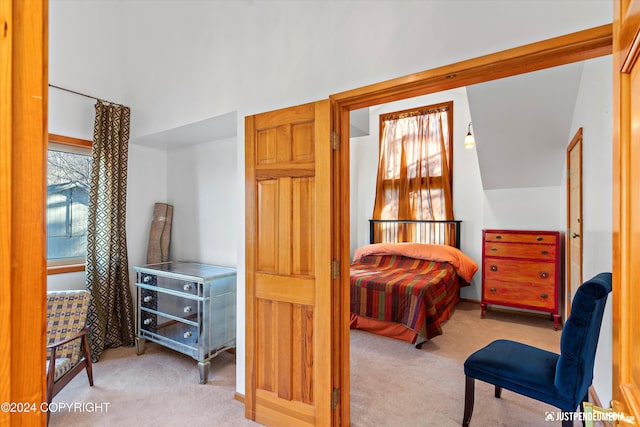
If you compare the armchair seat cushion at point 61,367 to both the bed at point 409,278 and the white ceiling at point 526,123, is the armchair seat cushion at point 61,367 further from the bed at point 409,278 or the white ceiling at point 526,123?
the white ceiling at point 526,123

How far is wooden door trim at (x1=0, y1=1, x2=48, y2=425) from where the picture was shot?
1.40 ft

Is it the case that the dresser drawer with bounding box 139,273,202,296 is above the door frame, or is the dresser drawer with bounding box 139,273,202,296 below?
below

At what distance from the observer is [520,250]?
3803 millimetres

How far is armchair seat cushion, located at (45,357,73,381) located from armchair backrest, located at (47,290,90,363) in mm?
37

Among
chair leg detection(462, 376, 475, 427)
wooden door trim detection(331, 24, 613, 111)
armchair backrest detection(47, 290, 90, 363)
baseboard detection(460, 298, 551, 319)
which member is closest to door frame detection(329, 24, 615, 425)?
wooden door trim detection(331, 24, 613, 111)

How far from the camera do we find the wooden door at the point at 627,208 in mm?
575

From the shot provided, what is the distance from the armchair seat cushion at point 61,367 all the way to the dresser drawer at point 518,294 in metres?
4.36

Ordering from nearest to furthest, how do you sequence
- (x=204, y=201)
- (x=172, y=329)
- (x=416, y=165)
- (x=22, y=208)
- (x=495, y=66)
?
(x=22, y=208) < (x=495, y=66) < (x=172, y=329) < (x=204, y=201) < (x=416, y=165)

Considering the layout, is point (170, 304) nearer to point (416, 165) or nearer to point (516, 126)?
point (516, 126)

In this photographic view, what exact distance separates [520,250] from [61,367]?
4642 millimetres

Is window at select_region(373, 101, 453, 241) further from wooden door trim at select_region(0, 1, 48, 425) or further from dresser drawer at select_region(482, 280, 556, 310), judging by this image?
wooden door trim at select_region(0, 1, 48, 425)

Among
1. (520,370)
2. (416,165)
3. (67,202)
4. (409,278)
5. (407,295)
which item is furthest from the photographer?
(416,165)

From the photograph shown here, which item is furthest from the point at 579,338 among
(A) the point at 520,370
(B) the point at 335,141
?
Result: (B) the point at 335,141

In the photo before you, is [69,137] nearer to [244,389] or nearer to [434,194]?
[244,389]
